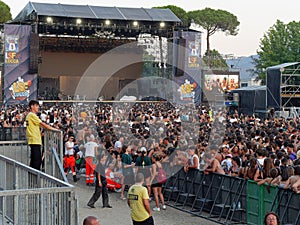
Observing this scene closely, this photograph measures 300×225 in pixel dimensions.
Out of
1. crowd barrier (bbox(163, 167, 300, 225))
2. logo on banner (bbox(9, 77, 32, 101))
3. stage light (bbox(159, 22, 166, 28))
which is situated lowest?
crowd barrier (bbox(163, 167, 300, 225))

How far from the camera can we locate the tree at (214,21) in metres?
76.6

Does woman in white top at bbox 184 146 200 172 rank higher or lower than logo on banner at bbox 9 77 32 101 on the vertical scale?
lower

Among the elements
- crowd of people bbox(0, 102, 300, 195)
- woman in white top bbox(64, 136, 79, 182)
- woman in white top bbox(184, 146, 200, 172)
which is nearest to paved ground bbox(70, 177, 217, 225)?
crowd of people bbox(0, 102, 300, 195)

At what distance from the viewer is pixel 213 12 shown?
77.6 meters

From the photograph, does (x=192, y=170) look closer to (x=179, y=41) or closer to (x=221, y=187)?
(x=221, y=187)

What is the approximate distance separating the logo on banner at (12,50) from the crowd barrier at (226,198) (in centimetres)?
2484

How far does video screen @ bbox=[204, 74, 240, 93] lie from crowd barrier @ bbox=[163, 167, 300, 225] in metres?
35.9

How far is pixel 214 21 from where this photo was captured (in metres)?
77.1

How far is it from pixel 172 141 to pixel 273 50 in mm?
50021

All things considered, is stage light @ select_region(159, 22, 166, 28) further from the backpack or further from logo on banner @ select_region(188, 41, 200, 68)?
the backpack

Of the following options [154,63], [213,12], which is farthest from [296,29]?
[154,63]

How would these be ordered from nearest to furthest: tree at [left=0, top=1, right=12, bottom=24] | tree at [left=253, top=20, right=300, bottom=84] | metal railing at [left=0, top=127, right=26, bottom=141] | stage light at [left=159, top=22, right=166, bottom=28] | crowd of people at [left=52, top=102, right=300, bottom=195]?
1. crowd of people at [left=52, top=102, right=300, bottom=195]
2. metal railing at [left=0, top=127, right=26, bottom=141]
3. stage light at [left=159, top=22, right=166, bottom=28]
4. tree at [left=253, top=20, right=300, bottom=84]
5. tree at [left=0, top=1, right=12, bottom=24]

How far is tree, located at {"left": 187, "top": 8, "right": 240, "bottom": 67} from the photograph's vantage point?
76625mm

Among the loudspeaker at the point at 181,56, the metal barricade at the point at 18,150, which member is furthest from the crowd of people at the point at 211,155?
the loudspeaker at the point at 181,56
